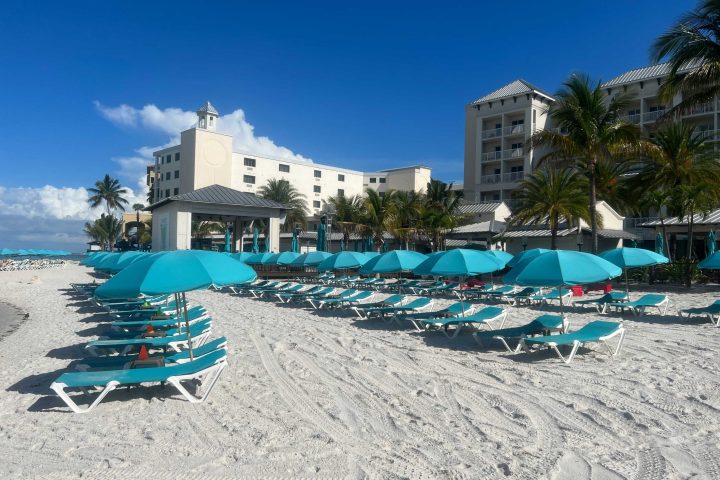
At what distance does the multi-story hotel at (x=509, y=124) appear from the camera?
4500 centimetres

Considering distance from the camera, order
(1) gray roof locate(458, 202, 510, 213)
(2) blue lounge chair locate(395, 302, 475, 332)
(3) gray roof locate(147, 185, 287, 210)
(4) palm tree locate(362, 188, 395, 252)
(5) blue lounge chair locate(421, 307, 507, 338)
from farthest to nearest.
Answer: (1) gray roof locate(458, 202, 510, 213) < (4) palm tree locate(362, 188, 395, 252) < (3) gray roof locate(147, 185, 287, 210) < (2) blue lounge chair locate(395, 302, 475, 332) < (5) blue lounge chair locate(421, 307, 507, 338)

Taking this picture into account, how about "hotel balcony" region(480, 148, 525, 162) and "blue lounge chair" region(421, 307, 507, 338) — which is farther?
"hotel balcony" region(480, 148, 525, 162)

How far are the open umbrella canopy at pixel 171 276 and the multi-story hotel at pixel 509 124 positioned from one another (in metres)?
41.7

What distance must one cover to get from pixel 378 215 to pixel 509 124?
19.7m

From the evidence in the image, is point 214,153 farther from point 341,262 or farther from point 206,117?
point 341,262

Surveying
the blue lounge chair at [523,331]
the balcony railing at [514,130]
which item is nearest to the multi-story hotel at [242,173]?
the balcony railing at [514,130]

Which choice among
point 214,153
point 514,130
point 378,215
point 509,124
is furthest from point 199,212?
point 509,124

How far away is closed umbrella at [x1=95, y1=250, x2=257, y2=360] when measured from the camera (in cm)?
663

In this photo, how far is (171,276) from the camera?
678cm

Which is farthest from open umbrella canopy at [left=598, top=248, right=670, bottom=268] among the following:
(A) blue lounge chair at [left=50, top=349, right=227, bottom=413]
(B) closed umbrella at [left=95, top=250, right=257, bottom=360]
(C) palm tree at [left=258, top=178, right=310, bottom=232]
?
(C) palm tree at [left=258, top=178, right=310, bottom=232]

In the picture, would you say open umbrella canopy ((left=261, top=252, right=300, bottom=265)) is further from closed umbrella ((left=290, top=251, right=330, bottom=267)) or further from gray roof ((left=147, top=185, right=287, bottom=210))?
gray roof ((left=147, top=185, right=287, bottom=210))

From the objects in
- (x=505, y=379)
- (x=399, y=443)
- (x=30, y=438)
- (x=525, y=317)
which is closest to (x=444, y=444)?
(x=399, y=443)

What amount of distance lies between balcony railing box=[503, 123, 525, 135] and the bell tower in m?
31.1

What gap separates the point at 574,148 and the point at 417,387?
60.6 feet
